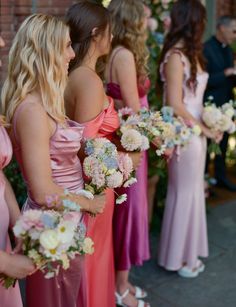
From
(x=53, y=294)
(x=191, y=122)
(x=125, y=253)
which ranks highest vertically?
(x=191, y=122)

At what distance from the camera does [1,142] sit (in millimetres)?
2330

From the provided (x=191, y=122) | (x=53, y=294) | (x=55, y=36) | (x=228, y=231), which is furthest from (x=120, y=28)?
(x=228, y=231)

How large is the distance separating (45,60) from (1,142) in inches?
17.3

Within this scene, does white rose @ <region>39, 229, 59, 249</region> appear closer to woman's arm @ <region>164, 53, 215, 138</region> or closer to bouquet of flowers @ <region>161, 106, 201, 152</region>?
bouquet of flowers @ <region>161, 106, 201, 152</region>

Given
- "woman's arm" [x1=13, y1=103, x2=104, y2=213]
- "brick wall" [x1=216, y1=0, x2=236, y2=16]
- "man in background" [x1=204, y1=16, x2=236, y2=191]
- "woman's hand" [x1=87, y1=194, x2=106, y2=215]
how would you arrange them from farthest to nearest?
"brick wall" [x1=216, y1=0, x2=236, y2=16] → "man in background" [x1=204, y1=16, x2=236, y2=191] → "woman's hand" [x1=87, y1=194, x2=106, y2=215] → "woman's arm" [x1=13, y1=103, x2=104, y2=213]

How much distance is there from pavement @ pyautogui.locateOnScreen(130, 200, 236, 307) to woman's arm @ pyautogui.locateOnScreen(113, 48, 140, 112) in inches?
62.1

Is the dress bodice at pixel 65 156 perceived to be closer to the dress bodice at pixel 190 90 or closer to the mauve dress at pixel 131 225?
the mauve dress at pixel 131 225

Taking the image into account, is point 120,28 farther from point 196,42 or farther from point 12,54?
point 12,54

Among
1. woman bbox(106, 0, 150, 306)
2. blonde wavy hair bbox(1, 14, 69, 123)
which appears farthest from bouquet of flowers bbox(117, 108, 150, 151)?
blonde wavy hair bbox(1, 14, 69, 123)

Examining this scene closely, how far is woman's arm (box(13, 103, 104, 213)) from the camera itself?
2.30 m

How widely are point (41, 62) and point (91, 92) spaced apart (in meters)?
0.54

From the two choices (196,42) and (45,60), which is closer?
(45,60)

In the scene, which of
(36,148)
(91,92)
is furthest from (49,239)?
(91,92)

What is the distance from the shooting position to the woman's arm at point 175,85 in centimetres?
406
